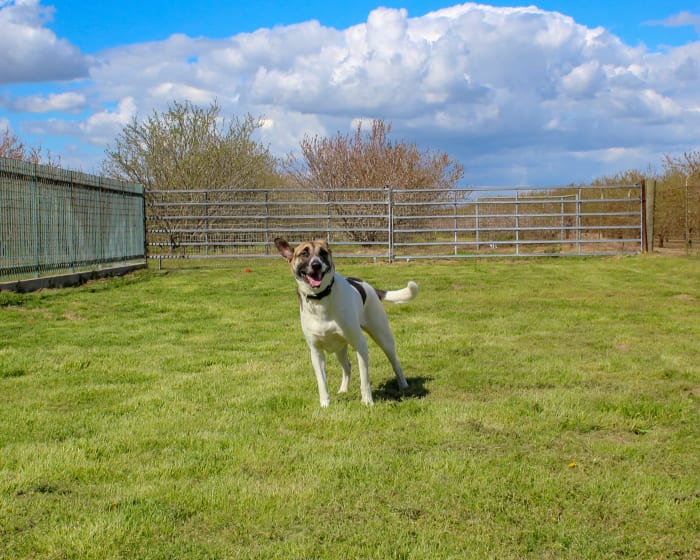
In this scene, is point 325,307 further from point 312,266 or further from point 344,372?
point 344,372

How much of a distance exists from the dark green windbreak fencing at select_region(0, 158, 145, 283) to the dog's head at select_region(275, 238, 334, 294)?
31.1ft

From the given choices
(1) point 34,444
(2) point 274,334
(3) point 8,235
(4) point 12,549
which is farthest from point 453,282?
(4) point 12,549

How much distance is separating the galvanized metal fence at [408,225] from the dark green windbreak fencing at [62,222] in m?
2.39

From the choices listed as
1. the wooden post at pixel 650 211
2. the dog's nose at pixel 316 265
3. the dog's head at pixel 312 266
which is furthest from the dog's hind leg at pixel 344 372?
the wooden post at pixel 650 211

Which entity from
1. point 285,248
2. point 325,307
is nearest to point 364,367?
point 325,307

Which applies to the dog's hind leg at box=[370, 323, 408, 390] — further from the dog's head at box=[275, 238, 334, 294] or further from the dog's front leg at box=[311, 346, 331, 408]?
the dog's head at box=[275, 238, 334, 294]

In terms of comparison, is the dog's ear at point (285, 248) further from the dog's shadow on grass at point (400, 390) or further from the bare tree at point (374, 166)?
the bare tree at point (374, 166)

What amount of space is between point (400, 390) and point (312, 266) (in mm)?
1478

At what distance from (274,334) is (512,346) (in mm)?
2855

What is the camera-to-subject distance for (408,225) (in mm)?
24172

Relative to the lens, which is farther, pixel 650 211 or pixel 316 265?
pixel 650 211

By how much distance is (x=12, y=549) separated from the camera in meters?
3.22

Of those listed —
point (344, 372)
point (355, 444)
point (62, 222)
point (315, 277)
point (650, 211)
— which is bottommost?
point (355, 444)

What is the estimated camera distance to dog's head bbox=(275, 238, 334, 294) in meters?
5.41
